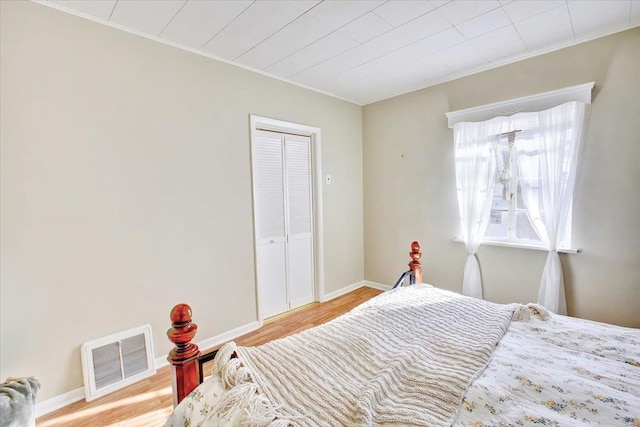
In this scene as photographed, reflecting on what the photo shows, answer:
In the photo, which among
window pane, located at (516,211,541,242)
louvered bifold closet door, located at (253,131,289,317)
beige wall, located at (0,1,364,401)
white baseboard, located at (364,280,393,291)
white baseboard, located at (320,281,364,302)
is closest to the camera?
beige wall, located at (0,1,364,401)

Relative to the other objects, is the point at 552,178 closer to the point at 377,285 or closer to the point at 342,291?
the point at 377,285

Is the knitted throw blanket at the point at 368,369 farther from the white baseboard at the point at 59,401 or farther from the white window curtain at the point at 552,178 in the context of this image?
the white baseboard at the point at 59,401

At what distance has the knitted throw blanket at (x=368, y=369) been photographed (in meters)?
1.00

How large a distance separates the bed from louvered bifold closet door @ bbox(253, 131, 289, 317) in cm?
168

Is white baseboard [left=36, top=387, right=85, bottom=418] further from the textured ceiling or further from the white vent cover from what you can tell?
the textured ceiling

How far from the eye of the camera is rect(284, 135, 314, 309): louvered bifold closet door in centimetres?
339

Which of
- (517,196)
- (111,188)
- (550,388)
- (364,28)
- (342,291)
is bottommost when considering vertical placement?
(342,291)

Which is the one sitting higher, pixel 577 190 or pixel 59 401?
pixel 577 190

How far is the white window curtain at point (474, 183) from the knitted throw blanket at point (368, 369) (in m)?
1.35

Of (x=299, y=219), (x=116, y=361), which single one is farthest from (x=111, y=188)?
(x=299, y=219)

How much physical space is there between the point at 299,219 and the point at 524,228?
7.85ft

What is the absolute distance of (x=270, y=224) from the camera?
10.6ft

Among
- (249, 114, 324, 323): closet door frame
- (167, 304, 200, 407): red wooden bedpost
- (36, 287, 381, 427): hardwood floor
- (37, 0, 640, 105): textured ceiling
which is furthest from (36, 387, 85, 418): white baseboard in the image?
(37, 0, 640, 105): textured ceiling

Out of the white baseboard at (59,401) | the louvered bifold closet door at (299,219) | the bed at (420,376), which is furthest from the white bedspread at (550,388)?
the louvered bifold closet door at (299,219)
